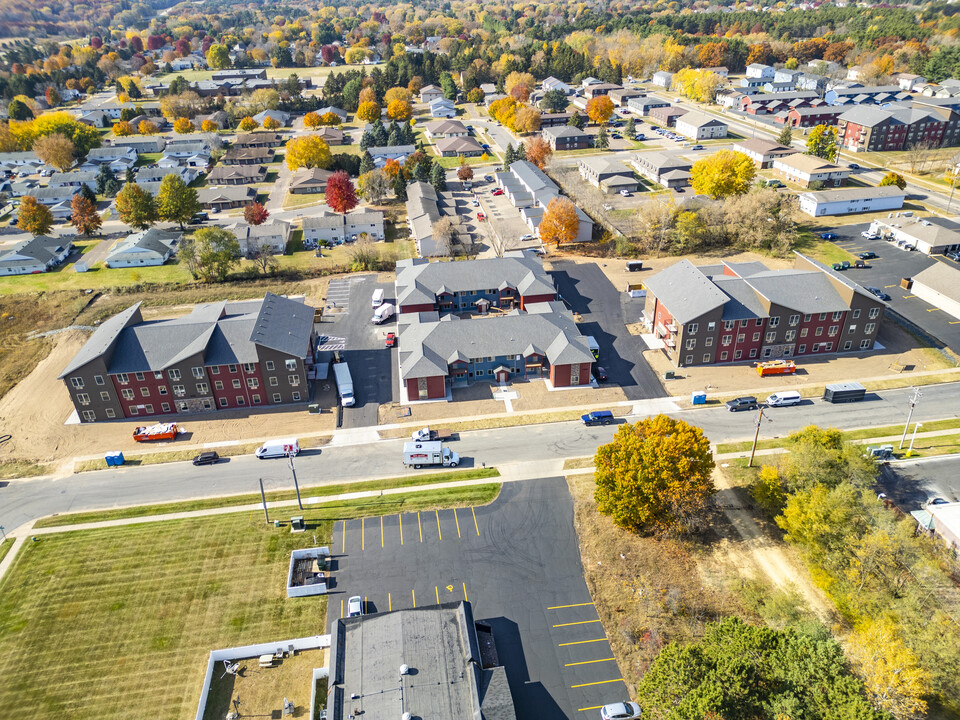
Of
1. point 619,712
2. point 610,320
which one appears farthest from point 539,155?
point 619,712

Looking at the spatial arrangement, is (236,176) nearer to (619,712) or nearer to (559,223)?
(559,223)

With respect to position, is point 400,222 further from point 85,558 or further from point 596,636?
point 596,636

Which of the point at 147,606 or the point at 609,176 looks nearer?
the point at 147,606

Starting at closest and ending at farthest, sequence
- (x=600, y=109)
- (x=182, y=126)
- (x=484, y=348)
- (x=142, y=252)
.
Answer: (x=484, y=348), (x=142, y=252), (x=600, y=109), (x=182, y=126)

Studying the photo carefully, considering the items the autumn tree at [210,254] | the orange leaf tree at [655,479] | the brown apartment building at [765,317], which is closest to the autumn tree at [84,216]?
the autumn tree at [210,254]

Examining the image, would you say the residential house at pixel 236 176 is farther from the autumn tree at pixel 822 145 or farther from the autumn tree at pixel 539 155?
the autumn tree at pixel 822 145

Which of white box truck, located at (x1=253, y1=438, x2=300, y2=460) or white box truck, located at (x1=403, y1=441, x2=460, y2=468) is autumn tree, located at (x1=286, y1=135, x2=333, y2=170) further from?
white box truck, located at (x1=403, y1=441, x2=460, y2=468)

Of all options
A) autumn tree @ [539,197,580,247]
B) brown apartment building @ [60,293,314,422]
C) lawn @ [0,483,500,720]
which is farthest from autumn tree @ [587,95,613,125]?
lawn @ [0,483,500,720]

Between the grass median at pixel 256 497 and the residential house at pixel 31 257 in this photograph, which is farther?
the residential house at pixel 31 257
